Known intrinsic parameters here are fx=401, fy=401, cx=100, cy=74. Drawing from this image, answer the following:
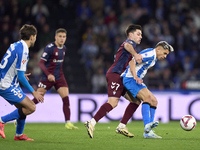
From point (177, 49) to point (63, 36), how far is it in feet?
23.1

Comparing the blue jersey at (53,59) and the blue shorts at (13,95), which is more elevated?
the blue jersey at (53,59)

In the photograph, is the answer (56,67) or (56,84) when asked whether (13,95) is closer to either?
(56,84)

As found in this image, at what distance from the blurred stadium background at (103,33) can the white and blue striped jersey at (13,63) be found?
277 inches

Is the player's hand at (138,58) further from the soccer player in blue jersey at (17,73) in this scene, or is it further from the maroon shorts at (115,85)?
the soccer player in blue jersey at (17,73)

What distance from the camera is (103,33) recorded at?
15000mm

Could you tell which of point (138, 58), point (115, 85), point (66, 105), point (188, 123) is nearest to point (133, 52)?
point (138, 58)

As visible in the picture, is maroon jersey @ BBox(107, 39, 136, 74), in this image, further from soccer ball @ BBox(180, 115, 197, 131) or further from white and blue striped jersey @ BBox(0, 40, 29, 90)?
white and blue striped jersey @ BBox(0, 40, 29, 90)

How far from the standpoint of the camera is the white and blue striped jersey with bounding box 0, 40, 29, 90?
5.95 metres

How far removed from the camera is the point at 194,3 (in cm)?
1711

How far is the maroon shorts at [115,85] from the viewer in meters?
6.97

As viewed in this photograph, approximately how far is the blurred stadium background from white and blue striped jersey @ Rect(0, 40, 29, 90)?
7042 mm

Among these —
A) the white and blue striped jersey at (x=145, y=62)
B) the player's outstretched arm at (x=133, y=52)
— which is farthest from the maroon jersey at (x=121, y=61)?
the player's outstretched arm at (x=133, y=52)

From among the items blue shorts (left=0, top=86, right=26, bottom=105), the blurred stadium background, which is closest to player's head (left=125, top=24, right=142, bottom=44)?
blue shorts (left=0, top=86, right=26, bottom=105)

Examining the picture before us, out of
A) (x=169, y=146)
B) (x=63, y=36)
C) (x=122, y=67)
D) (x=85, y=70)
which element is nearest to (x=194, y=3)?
(x=85, y=70)
